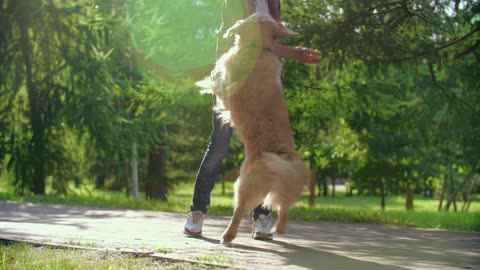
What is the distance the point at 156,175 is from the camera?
844 inches

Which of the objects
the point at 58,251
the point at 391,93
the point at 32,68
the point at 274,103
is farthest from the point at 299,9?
the point at 32,68

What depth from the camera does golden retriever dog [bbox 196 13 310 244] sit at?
3.97 m

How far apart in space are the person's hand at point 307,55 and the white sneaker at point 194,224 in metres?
1.61

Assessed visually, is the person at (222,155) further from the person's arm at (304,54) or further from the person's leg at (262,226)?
the person's arm at (304,54)

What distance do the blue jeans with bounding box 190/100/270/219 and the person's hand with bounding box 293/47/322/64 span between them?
1111mm

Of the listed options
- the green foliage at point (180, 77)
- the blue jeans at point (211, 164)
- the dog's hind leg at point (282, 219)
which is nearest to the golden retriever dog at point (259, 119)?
the dog's hind leg at point (282, 219)

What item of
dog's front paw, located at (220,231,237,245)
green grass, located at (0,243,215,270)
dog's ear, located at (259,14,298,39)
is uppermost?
dog's ear, located at (259,14,298,39)

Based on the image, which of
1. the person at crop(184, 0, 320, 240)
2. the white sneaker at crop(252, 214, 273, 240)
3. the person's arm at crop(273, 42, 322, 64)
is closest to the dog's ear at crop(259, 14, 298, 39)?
the person's arm at crop(273, 42, 322, 64)

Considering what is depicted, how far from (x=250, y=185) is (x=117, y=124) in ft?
36.7

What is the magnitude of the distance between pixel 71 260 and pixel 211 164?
1733 millimetres

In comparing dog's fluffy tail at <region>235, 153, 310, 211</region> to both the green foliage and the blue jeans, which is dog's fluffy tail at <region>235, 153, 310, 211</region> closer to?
the blue jeans

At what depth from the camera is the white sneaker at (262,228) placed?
15.8 ft

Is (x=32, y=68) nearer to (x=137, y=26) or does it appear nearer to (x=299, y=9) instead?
(x=137, y=26)

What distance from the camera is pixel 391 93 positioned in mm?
10414
